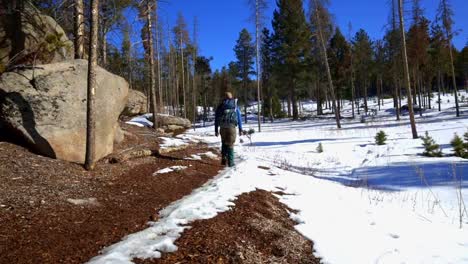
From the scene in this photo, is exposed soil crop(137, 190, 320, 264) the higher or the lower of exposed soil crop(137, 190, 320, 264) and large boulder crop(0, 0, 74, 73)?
the lower

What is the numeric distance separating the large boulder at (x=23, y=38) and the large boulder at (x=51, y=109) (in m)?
0.64

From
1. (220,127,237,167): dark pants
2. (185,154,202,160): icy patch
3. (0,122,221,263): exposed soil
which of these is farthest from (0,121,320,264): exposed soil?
(185,154,202,160): icy patch

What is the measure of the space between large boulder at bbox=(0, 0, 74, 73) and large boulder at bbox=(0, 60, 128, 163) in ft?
2.11

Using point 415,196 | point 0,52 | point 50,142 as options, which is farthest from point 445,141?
point 0,52

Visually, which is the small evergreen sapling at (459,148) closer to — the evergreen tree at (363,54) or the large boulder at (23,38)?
the large boulder at (23,38)

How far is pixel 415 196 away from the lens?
6309mm

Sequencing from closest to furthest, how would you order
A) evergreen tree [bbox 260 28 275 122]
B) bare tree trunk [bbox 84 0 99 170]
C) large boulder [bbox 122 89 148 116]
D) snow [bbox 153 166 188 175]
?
bare tree trunk [bbox 84 0 99 170], snow [bbox 153 166 188 175], large boulder [bbox 122 89 148 116], evergreen tree [bbox 260 28 275 122]

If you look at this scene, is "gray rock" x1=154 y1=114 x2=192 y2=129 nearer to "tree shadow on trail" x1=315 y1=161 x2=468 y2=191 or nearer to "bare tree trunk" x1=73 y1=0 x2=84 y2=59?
"bare tree trunk" x1=73 y1=0 x2=84 y2=59

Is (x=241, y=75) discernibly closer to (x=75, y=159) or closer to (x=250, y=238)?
(x=75, y=159)

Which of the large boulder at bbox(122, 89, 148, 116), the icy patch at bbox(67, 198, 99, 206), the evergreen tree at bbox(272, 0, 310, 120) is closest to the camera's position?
the icy patch at bbox(67, 198, 99, 206)

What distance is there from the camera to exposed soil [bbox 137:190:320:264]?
10.1 ft

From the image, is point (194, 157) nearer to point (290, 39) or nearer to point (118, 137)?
point (118, 137)

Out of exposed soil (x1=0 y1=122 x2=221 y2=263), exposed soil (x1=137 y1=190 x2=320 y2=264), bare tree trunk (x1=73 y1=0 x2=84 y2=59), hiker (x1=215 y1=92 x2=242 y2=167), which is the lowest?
exposed soil (x1=137 y1=190 x2=320 y2=264)

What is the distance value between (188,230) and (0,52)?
7.31 m
